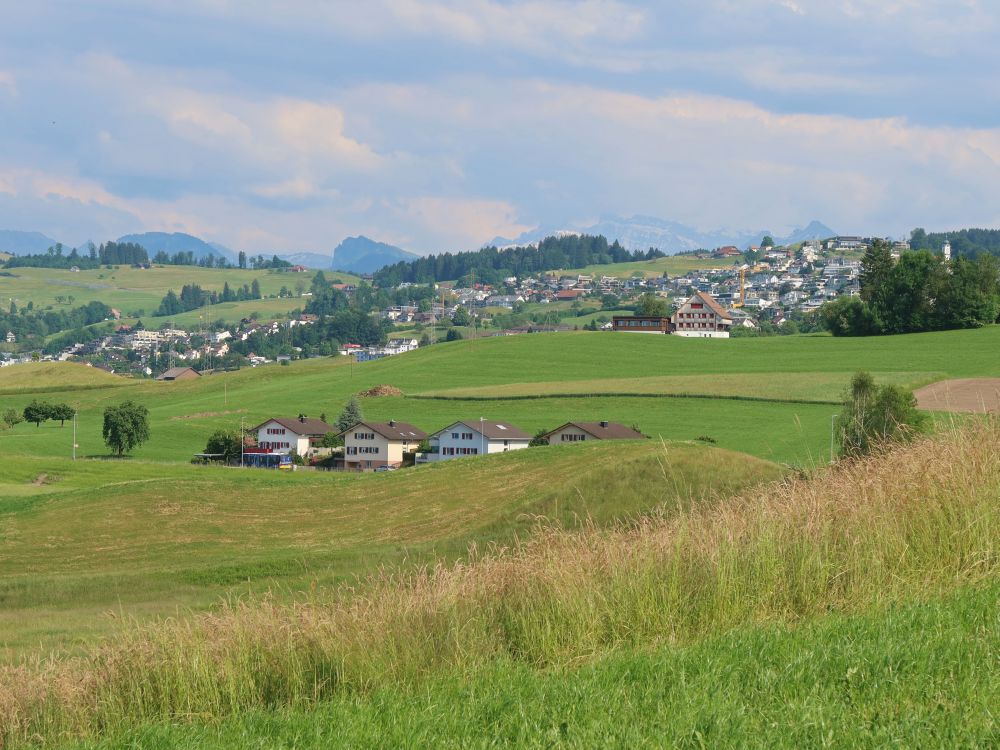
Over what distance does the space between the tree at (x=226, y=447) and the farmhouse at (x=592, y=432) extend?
24.5m

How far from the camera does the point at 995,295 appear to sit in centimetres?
12450

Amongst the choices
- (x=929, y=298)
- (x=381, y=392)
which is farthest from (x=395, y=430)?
(x=929, y=298)

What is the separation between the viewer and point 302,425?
9369cm

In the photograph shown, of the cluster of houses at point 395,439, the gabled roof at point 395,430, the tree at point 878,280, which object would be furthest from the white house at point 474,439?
the tree at point 878,280

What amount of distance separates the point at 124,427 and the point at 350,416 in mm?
17399

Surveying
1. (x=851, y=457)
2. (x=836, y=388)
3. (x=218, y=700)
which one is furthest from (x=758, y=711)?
(x=836, y=388)

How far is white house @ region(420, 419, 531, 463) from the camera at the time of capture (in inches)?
3110

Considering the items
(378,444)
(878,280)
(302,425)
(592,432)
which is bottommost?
(378,444)

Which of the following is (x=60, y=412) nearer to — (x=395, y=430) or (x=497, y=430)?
(x=395, y=430)

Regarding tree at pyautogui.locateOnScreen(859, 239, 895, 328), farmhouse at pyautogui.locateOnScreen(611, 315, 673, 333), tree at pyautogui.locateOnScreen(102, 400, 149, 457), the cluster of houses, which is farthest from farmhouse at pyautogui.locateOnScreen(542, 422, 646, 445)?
farmhouse at pyautogui.locateOnScreen(611, 315, 673, 333)

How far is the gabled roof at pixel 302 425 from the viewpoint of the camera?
92.2 metres

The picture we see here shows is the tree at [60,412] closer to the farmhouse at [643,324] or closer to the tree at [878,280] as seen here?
the farmhouse at [643,324]

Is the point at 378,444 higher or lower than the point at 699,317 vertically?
lower

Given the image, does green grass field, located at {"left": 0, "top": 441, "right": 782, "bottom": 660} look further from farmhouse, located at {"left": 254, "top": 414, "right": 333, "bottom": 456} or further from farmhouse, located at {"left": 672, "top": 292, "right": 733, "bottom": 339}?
farmhouse, located at {"left": 672, "top": 292, "right": 733, "bottom": 339}
